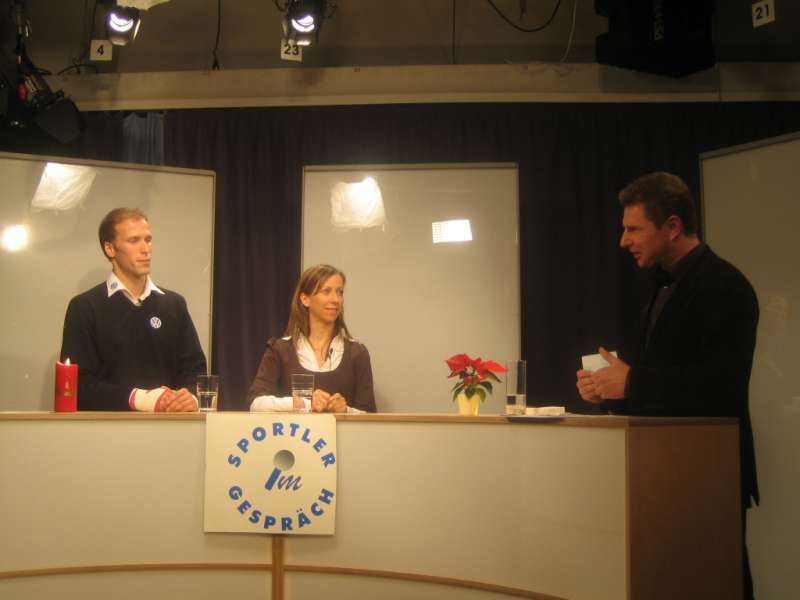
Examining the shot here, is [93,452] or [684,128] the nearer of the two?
[93,452]

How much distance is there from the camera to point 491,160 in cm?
448

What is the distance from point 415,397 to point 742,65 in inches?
102

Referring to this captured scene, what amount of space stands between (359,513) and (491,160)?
265 cm

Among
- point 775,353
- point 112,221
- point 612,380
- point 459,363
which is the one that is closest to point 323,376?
point 459,363

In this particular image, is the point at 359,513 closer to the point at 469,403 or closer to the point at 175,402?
the point at 469,403

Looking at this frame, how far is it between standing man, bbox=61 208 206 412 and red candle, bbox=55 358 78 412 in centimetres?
62

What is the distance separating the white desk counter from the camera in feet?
6.65

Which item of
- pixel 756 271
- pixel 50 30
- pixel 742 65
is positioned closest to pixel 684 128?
pixel 742 65

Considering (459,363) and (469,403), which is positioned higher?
(459,363)

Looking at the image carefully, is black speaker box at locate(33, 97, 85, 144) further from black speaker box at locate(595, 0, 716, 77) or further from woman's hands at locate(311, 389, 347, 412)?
black speaker box at locate(595, 0, 716, 77)

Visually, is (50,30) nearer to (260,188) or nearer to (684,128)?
(260,188)

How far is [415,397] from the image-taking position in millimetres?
4027

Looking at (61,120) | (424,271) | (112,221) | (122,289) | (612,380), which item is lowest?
(612,380)

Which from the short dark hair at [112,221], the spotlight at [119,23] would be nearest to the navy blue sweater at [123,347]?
the short dark hair at [112,221]
